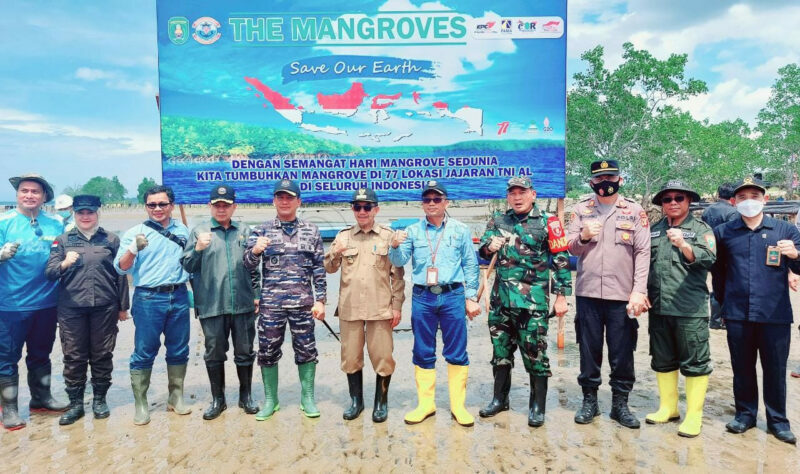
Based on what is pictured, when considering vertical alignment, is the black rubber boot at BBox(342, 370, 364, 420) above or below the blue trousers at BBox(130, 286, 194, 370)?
below

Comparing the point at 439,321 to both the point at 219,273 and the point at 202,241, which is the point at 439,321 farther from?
the point at 202,241

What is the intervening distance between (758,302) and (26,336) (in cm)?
619

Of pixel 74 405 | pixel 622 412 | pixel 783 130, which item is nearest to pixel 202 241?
pixel 74 405

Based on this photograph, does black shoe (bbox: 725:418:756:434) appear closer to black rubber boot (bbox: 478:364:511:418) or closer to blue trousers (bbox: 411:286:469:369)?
black rubber boot (bbox: 478:364:511:418)

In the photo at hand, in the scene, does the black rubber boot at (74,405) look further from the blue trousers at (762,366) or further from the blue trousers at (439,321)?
the blue trousers at (762,366)

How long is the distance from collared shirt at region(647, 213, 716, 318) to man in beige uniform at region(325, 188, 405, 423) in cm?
214

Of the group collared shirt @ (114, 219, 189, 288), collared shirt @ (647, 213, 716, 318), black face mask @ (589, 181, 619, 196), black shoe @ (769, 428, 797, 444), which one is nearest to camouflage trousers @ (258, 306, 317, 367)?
collared shirt @ (114, 219, 189, 288)

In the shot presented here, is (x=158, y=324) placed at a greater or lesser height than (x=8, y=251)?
lesser

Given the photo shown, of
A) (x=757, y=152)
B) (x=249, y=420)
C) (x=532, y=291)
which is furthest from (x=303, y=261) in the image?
(x=757, y=152)

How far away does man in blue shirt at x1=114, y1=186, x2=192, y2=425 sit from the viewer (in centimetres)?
435

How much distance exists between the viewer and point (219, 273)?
4.40 m

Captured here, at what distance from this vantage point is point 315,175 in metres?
6.85

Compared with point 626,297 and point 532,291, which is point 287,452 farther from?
point 626,297

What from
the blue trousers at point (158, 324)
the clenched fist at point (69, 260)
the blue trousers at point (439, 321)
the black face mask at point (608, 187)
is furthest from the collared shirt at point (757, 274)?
the clenched fist at point (69, 260)
